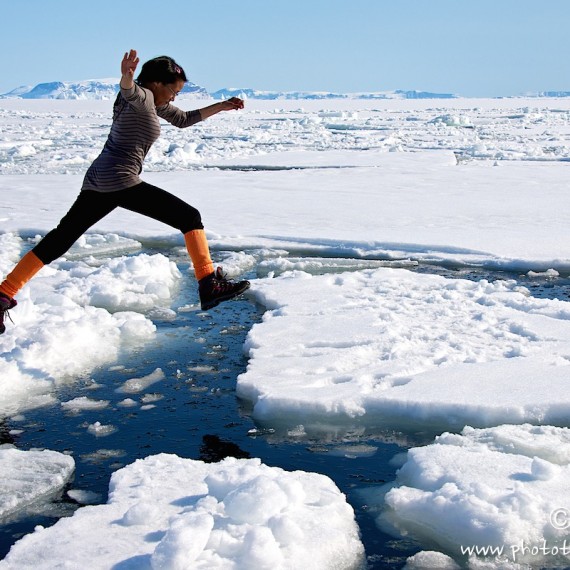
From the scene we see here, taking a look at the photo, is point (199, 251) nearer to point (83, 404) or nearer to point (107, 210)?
point (107, 210)

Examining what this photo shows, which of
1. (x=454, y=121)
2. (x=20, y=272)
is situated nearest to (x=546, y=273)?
(x=20, y=272)

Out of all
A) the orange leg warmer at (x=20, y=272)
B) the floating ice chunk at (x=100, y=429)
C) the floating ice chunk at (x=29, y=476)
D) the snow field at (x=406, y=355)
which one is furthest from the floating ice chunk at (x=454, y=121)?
the floating ice chunk at (x=29, y=476)

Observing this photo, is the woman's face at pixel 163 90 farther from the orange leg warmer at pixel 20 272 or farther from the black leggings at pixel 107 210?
the orange leg warmer at pixel 20 272

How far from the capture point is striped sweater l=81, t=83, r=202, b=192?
128 inches

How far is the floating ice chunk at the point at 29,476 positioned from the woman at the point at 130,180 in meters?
1.10

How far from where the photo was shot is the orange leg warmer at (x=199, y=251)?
3.53 meters

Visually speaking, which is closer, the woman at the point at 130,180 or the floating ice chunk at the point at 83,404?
the floating ice chunk at the point at 83,404

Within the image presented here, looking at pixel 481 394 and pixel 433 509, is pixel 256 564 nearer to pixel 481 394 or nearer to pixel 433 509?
pixel 433 509

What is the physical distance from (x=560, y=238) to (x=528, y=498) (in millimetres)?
4634

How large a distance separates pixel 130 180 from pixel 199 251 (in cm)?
46

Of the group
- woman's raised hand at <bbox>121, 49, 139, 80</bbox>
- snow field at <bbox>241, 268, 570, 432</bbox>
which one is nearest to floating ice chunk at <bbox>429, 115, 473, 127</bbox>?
snow field at <bbox>241, 268, 570, 432</bbox>

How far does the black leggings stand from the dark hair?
0.46 m

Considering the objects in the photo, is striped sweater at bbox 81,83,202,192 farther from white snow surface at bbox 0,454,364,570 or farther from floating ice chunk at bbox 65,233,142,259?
floating ice chunk at bbox 65,233,142,259

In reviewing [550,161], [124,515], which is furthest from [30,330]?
[550,161]
